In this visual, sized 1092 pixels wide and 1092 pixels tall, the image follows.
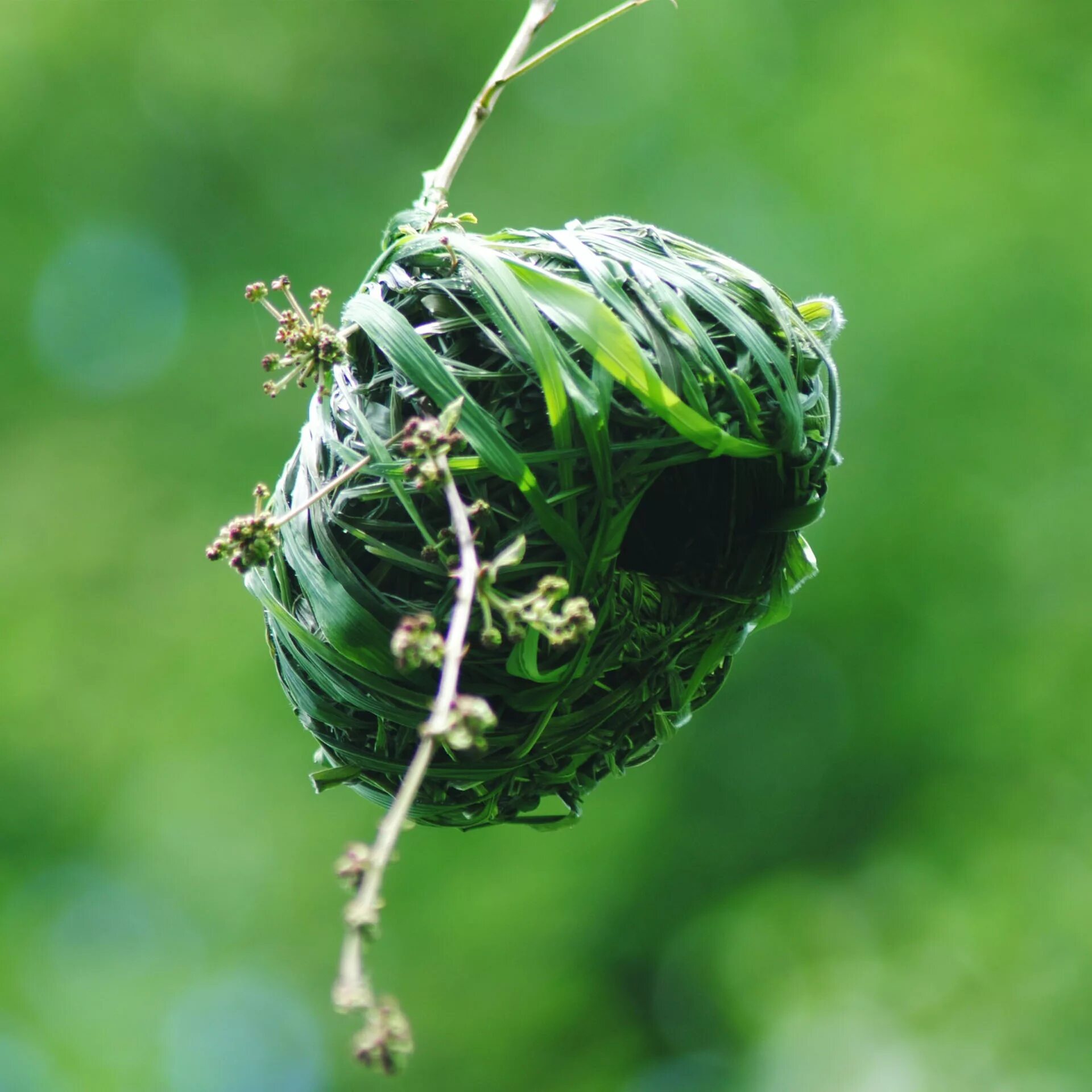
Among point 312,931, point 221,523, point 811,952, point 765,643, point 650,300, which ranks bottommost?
point 650,300

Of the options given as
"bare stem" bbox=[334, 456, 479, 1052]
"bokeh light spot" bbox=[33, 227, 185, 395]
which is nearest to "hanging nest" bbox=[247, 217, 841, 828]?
"bare stem" bbox=[334, 456, 479, 1052]

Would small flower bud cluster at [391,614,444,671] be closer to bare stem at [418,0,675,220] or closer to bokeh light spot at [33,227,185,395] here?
bare stem at [418,0,675,220]

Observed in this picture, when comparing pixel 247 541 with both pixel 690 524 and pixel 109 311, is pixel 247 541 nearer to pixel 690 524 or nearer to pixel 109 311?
pixel 690 524

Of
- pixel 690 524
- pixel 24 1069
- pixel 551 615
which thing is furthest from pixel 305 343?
pixel 24 1069

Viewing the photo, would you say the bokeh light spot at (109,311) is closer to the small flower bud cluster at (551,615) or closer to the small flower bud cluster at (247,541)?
the small flower bud cluster at (247,541)

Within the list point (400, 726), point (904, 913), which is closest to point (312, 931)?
point (904, 913)

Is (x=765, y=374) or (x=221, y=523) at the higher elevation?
(x=221, y=523)

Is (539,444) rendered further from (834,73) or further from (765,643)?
(834,73)

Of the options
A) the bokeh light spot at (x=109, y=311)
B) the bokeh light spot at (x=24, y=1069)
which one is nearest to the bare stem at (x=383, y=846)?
the bokeh light spot at (x=109, y=311)
